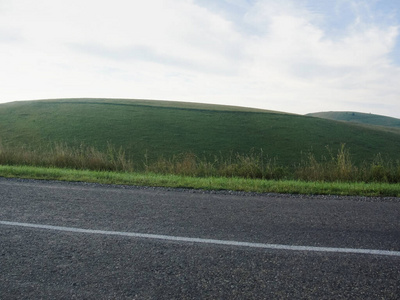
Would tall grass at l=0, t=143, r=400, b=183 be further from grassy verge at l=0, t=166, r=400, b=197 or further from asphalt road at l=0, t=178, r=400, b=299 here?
asphalt road at l=0, t=178, r=400, b=299

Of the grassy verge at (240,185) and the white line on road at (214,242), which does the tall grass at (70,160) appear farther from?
the white line on road at (214,242)

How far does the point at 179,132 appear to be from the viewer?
3641 centimetres

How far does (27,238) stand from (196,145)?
26857 millimetres

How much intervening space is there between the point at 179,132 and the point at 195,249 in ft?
106

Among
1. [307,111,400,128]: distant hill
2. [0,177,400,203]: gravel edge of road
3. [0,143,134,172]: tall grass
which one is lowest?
[0,143,134,172]: tall grass

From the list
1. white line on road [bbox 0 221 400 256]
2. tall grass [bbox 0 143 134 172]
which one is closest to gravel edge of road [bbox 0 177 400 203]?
tall grass [bbox 0 143 134 172]

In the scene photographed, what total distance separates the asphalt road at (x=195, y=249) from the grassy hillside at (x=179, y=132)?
18932mm

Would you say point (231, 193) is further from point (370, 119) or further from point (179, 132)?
point (370, 119)

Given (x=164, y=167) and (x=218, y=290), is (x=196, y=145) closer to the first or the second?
(x=164, y=167)

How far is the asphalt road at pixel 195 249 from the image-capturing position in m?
3.44

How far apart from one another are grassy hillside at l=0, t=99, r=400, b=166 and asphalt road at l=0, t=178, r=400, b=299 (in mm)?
18932

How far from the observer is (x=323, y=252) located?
4.38 meters

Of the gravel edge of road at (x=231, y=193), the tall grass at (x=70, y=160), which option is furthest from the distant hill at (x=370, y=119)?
the gravel edge of road at (x=231, y=193)

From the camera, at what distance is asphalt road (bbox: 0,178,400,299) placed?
3.44 meters
